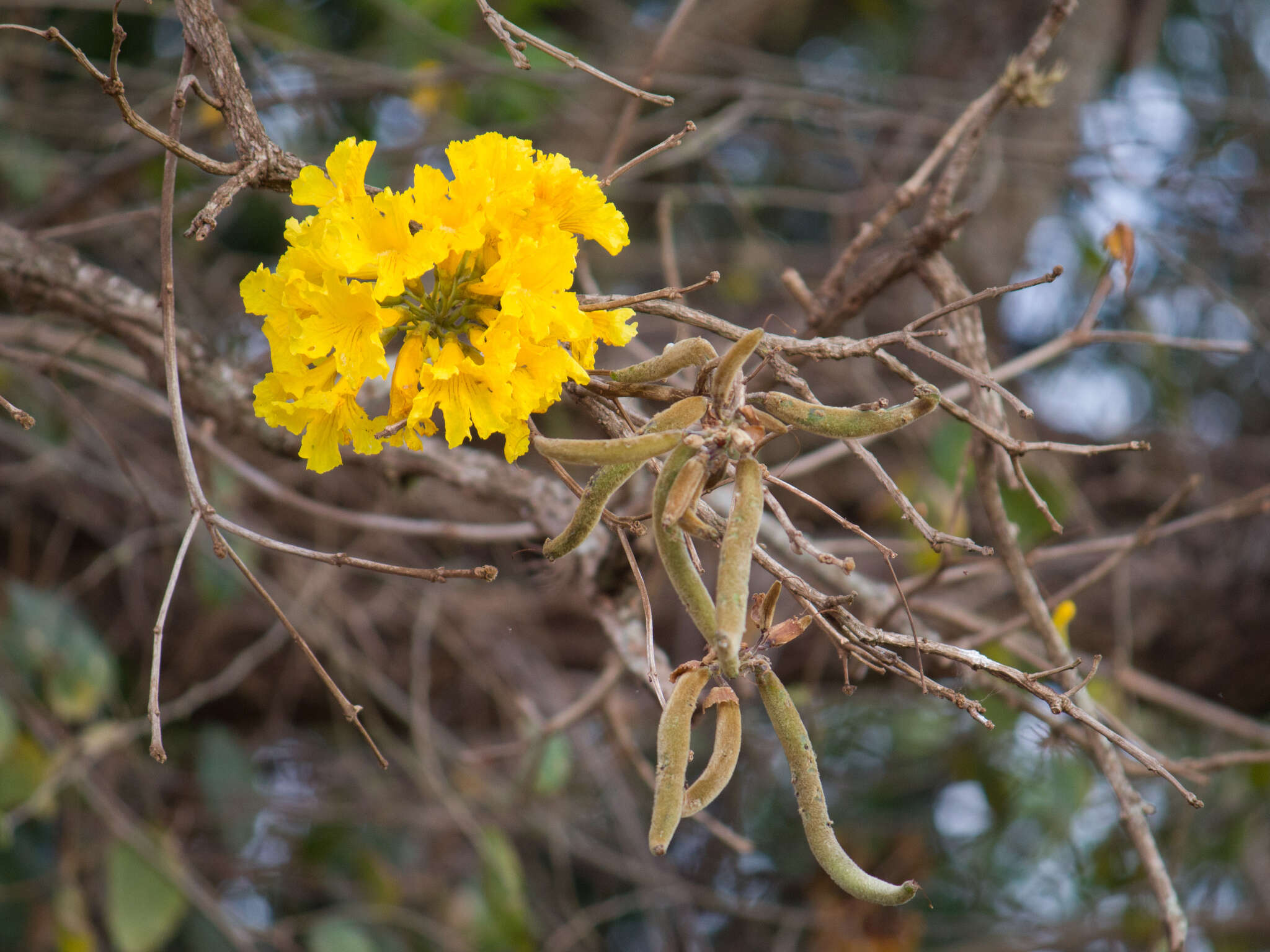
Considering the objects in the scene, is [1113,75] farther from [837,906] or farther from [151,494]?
[151,494]

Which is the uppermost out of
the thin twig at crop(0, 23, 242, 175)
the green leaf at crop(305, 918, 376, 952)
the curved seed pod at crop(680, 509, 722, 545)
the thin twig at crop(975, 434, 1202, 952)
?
the thin twig at crop(0, 23, 242, 175)

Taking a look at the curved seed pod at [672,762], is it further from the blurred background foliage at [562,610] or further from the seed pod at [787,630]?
the blurred background foliage at [562,610]

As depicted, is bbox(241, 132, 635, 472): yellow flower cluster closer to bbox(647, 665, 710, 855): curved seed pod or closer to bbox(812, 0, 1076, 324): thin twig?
bbox(647, 665, 710, 855): curved seed pod

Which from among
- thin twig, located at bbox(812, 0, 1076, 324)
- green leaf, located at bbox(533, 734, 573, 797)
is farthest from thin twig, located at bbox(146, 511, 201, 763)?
green leaf, located at bbox(533, 734, 573, 797)

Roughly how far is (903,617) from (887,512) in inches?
33.8

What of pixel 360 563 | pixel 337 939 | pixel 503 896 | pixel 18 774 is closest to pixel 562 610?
pixel 503 896

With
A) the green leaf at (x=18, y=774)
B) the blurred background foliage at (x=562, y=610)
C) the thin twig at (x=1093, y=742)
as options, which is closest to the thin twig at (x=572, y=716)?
the blurred background foliage at (x=562, y=610)

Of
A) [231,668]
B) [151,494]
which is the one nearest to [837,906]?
[231,668]

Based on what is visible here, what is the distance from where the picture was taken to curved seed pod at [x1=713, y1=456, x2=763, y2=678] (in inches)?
22.9

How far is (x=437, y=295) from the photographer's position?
2.47ft

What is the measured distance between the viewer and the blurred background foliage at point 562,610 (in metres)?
1.87

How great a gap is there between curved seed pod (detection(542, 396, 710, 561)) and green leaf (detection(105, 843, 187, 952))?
151 cm

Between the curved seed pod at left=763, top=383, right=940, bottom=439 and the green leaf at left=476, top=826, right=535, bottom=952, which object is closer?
the curved seed pod at left=763, top=383, right=940, bottom=439

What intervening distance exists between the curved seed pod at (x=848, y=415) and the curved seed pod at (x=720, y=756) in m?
0.22
